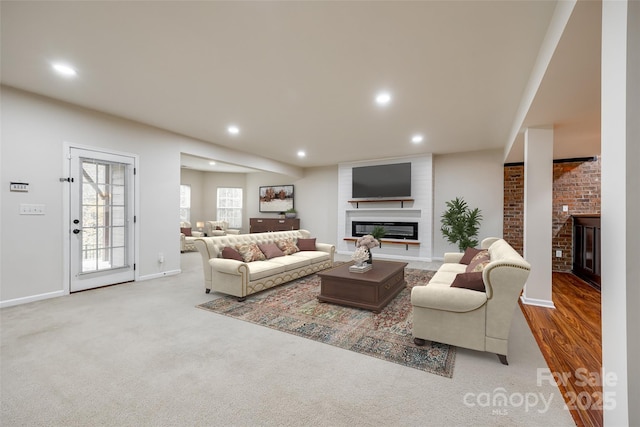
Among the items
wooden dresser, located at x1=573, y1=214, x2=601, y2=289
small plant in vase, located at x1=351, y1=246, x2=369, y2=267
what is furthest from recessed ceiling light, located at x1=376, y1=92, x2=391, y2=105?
wooden dresser, located at x1=573, y1=214, x2=601, y2=289

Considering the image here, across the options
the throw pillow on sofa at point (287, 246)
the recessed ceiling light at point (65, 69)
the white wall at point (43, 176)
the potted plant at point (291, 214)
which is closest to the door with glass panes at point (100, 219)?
the white wall at point (43, 176)

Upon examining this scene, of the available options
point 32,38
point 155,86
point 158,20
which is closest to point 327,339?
A: point 158,20

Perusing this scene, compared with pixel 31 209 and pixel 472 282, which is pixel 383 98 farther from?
pixel 31 209

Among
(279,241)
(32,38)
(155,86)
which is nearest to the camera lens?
Answer: (32,38)

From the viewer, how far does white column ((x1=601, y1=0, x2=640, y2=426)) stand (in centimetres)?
102

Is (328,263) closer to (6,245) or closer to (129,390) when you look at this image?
(129,390)

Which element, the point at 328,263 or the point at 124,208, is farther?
the point at 328,263

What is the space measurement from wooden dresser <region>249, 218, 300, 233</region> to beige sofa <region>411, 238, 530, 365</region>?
6569 millimetres

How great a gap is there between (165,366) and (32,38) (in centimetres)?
294

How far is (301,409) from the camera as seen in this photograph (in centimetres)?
166

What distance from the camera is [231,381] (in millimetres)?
1913

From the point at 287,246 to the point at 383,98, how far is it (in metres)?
2.92

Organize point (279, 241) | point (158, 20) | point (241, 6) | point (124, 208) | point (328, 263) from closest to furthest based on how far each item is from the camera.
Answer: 1. point (241, 6)
2. point (158, 20)
3. point (124, 208)
4. point (279, 241)
5. point (328, 263)

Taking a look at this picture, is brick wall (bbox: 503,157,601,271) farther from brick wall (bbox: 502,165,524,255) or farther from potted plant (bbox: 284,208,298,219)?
potted plant (bbox: 284,208,298,219)
